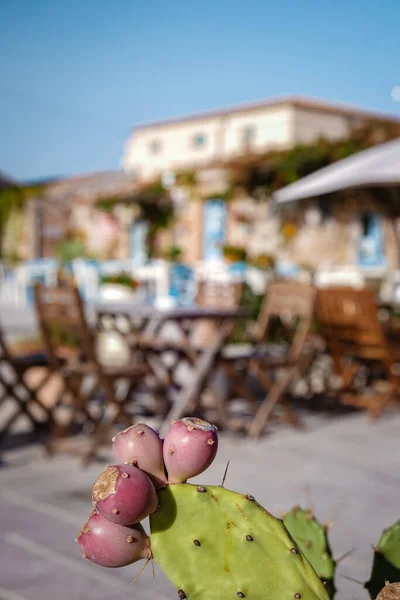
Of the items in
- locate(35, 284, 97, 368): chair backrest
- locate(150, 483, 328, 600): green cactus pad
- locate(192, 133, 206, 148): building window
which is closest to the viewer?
locate(150, 483, 328, 600): green cactus pad

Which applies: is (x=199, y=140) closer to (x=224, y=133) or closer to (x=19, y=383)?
(x=224, y=133)

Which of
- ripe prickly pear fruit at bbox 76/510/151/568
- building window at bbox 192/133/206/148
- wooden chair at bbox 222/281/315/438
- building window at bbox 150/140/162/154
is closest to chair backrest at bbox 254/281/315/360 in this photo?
wooden chair at bbox 222/281/315/438

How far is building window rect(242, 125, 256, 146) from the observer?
25391mm

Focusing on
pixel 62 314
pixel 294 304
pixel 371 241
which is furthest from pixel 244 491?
pixel 371 241

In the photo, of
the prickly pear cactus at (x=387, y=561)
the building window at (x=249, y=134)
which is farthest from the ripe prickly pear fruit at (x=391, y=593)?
the building window at (x=249, y=134)

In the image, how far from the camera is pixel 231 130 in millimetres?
26641

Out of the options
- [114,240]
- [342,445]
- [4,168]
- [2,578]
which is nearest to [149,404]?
[342,445]

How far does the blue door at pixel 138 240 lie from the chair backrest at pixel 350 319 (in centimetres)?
1455

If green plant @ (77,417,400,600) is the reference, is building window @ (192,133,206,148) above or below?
above

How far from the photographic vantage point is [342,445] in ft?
14.0

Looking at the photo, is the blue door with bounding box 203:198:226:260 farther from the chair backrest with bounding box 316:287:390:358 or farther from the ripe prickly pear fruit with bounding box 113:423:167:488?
the ripe prickly pear fruit with bounding box 113:423:167:488

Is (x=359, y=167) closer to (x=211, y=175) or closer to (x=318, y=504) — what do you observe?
(x=318, y=504)

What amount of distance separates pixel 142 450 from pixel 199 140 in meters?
27.7

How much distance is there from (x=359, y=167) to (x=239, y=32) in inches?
184
